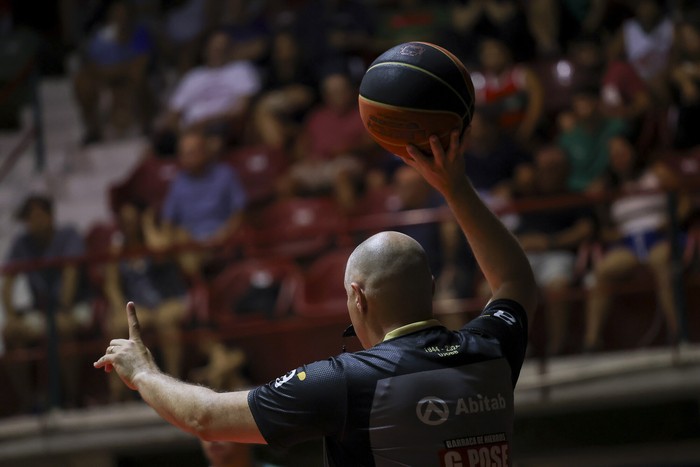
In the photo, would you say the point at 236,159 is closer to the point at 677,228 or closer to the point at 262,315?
the point at 262,315

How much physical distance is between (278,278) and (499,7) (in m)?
3.64

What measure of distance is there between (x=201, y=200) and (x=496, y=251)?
607cm

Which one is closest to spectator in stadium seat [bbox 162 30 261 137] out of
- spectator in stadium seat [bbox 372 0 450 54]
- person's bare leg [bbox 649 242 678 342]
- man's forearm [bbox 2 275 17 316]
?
spectator in stadium seat [bbox 372 0 450 54]

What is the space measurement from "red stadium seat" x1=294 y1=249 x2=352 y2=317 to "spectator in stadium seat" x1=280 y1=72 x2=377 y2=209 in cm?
76

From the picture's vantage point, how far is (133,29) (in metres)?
11.4

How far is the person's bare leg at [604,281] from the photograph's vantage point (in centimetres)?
691

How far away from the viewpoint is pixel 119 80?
11.2 meters

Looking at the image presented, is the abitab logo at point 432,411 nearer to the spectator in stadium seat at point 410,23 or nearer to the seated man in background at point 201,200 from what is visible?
the seated man in background at point 201,200

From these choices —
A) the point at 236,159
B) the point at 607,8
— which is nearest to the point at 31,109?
the point at 236,159

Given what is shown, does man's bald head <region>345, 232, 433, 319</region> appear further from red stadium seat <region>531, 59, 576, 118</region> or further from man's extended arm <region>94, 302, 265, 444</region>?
red stadium seat <region>531, 59, 576, 118</region>

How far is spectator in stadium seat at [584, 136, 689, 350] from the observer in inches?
266

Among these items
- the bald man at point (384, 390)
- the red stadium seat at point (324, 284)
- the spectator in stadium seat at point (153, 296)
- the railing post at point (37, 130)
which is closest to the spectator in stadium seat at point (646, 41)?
the red stadium seat at point (324, 284)

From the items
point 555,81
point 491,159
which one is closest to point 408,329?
point 491,159

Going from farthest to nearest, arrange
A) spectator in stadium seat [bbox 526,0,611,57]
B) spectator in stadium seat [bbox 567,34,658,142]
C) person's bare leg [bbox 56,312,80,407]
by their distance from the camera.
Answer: spectator in stadium seat [bbox 526,0,611,57], spectator in stadium seat [bbox 567,34,658,142], person's bare leg [bbox 56,312,80,407]
